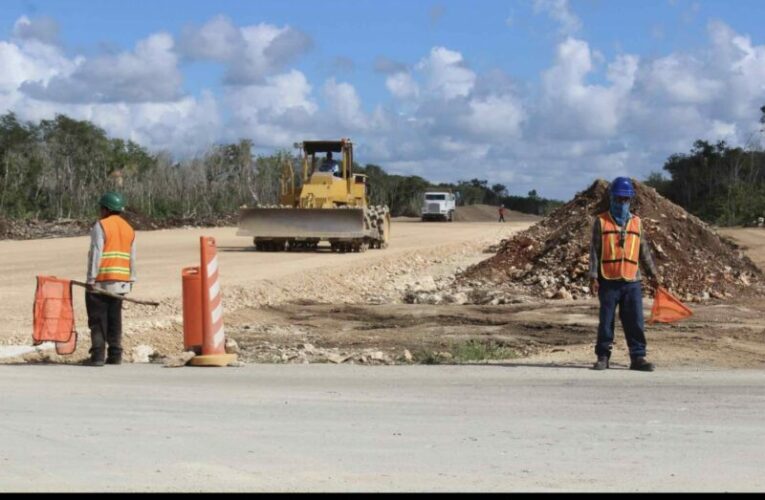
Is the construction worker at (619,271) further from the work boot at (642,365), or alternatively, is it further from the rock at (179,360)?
the rock at (179,360)

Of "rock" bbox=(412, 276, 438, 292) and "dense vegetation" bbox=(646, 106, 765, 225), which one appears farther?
"dense vegetation" bbox=(646, 106, 765, 225)

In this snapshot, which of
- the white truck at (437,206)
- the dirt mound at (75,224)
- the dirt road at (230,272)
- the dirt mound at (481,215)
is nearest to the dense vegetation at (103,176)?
the dirt mound at (75,224)

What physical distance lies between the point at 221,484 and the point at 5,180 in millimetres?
49664

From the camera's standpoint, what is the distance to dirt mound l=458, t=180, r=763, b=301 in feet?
65.7

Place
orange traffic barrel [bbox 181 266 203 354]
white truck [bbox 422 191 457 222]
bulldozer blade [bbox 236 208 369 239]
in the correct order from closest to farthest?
orange traffic barrel [bbox 181 266 203 354]
bulldozer blade [bbox 236 208 369 239]
white truck [bbox 422 191 457 222]

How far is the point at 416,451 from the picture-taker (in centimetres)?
733

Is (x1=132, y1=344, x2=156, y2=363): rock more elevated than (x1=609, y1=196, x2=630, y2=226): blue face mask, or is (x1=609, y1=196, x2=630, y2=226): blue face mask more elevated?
(x1=609, y1=196, x2=630, y2=226): blue face mask

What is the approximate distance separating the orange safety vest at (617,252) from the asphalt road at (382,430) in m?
1.02

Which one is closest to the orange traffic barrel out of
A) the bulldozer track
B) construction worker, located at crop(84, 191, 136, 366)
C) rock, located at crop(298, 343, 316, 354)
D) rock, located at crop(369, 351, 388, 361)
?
construction worker, located at crop(84, 191, 136, 366)

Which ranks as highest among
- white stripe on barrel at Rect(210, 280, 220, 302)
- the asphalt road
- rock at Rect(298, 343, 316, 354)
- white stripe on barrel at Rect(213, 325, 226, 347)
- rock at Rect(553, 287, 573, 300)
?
white stripe on barrel at Rect(210, 280, 220, 302)

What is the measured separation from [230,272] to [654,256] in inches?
356

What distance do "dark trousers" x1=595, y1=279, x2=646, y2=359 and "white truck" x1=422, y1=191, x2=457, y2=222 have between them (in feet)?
209

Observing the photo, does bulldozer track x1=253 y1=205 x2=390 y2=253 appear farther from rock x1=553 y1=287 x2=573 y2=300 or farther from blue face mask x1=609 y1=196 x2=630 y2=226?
blue face mask x1=609 y1=196 x2=630 y2=226

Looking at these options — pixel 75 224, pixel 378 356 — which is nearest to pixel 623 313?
pixel 378 356
